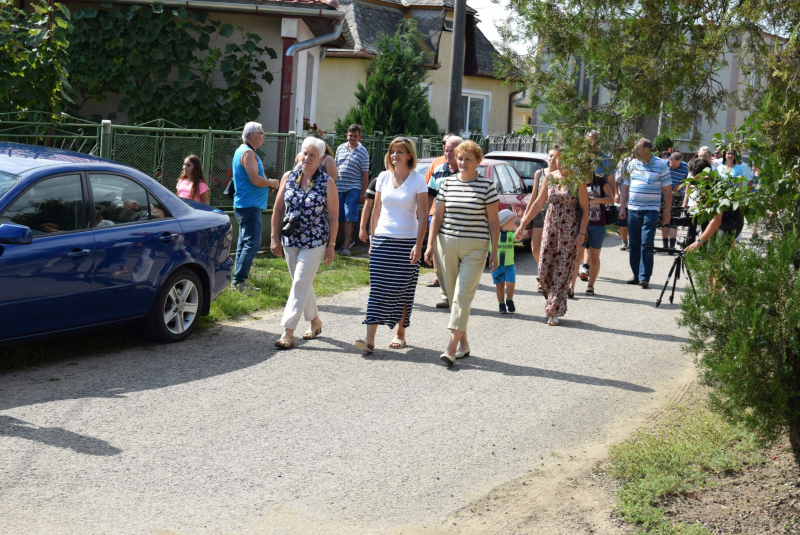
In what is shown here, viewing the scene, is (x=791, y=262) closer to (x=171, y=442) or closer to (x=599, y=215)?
(x=171, y=442)

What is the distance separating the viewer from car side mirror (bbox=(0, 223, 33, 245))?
241 inches

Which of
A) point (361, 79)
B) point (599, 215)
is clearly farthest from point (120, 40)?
point (361, 79)

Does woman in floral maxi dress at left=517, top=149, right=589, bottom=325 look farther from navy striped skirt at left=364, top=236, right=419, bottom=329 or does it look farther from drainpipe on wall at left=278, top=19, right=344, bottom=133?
drainpipe on wall at left=278, top=19, right=344, bottom=133

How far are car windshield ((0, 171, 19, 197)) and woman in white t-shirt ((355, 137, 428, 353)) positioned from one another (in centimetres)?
293

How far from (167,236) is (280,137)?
6816 millimetres

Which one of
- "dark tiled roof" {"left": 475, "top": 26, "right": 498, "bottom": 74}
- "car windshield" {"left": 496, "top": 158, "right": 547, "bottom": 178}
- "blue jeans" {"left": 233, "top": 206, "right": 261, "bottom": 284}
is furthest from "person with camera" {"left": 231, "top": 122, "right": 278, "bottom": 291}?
"dark tiled roof" {"left": 475, "top": 26, "right": 498, "bottom": 74}

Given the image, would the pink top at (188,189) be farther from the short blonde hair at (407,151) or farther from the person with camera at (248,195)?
the short blonde hair at (407,151)

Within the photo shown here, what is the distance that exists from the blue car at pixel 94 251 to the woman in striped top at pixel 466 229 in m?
2.25

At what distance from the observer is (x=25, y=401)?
6121 millimetres

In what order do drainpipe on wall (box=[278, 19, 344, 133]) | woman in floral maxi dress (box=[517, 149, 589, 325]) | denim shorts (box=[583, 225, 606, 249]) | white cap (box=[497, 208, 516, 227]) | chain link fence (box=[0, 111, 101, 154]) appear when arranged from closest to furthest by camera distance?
woman in floral maxi dress (box=[517, 149, 589, 325]) < white cap (box=[497, 208, 516, 227]) < chain link fence (box=[0, 111, 101, 154]) < denim shorts (box=[583, 225, 606, 249]) < drainpipe on wall (box=[278, 19, 344, 133])

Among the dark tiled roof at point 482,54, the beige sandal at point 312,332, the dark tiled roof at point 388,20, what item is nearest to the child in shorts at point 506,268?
the beige sandal at point 312,332

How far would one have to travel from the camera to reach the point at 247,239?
34.0 ft

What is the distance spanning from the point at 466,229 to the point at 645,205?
5.63 m

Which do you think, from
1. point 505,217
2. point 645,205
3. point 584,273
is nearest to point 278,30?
point 584,273
